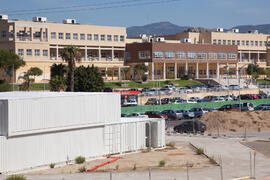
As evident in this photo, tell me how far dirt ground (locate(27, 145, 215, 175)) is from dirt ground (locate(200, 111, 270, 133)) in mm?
16388

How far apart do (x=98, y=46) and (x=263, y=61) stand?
164ft

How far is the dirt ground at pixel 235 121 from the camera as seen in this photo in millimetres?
51750

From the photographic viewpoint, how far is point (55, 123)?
31297mm

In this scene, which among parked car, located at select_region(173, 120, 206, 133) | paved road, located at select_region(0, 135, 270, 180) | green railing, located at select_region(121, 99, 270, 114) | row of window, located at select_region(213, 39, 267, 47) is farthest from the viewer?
row of window, located at select_region(213, 39, 267, 47)

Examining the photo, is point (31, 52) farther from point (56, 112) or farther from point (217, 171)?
point (217, 171)

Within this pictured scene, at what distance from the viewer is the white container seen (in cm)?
2912

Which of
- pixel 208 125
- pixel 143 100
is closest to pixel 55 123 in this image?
pixel 208 125

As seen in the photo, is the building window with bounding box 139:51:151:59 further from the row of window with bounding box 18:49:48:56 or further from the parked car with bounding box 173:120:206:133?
the parked car with bounding box 173:120:206:133

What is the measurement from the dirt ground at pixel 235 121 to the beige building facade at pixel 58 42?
46.1 m

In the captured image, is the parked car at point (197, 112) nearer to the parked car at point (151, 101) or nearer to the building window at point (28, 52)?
the parked car at point (151, 101)

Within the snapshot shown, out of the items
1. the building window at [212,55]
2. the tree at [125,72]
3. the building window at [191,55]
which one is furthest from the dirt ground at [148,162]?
the building window at [212,55]

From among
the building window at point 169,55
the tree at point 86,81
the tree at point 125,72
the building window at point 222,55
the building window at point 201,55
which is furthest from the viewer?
the building window at point 222,55

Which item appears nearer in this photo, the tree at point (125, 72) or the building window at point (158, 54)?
the tree at point (125, 72)

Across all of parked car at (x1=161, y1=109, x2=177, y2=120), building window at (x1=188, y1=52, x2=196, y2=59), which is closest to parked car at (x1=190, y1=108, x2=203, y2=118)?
parked car at (x1=161, y1=109, x2=177, y2=120)
